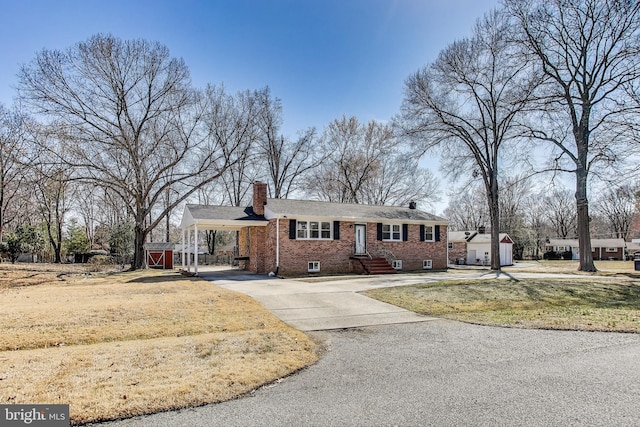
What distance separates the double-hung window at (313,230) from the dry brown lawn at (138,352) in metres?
9.34

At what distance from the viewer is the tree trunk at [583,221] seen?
2097 centimetres

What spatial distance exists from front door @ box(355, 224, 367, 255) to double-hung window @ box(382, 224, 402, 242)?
1.42 metres

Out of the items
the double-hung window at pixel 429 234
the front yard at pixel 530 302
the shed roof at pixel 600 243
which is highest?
the double-hung window at pixel 429 234

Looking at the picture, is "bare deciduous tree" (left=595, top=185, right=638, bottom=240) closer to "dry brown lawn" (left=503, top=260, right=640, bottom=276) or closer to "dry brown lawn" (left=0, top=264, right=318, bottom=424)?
"dry brown lawn" (left=503, top=260, right=640, bottom=276)

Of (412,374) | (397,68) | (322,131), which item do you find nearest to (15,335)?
(412,374)

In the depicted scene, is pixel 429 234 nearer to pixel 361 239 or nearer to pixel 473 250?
pixel 361 239

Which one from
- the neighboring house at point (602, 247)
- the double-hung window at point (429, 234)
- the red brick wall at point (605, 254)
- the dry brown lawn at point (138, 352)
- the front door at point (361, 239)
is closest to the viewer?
the dry brown lawn at point (138, 352)

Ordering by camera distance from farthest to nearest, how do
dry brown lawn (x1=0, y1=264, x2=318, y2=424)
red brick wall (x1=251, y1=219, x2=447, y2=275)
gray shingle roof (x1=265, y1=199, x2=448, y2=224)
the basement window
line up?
gray shingle roof (x1=265, y1=199, x2=448, y2=224), the basement window, red brick wall (x1=251, y1=219, x2=447, y2=275), dry brown lawn (x1=0, y1=264, x2=318, y2=424)

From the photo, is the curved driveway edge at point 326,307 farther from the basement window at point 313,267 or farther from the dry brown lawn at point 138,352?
the basement window at point 313,267

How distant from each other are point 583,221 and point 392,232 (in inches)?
424

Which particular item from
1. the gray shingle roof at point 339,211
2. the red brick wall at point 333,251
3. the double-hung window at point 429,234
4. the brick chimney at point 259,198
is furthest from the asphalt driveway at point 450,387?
the double-hung window at point 429,234

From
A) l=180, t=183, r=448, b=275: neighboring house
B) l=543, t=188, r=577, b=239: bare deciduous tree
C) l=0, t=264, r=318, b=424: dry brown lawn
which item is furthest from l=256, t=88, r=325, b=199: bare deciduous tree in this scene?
l=543, t=188, r=577, b=239: bare deciduous tree

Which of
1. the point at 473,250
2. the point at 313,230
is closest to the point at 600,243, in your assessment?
the point at 473,250

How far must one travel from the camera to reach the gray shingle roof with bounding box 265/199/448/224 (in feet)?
65.2
